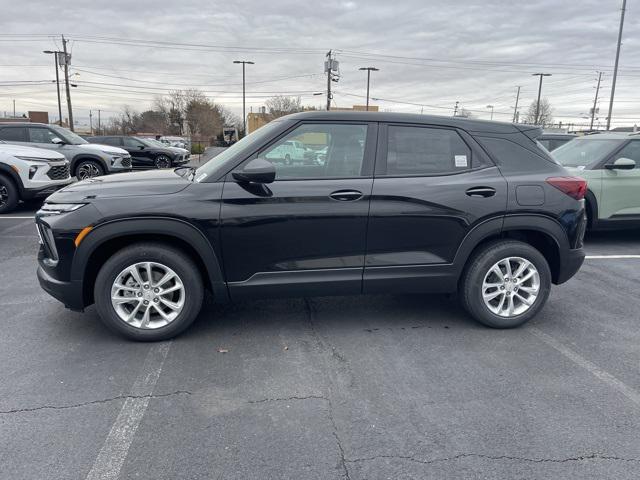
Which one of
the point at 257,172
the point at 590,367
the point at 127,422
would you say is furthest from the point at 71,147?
the point at 590,367

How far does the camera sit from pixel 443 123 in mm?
4016

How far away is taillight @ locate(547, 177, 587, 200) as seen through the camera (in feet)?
13.3

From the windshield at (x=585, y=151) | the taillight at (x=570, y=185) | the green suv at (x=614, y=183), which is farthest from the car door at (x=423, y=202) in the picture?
the windshield at (x=585, y=151)

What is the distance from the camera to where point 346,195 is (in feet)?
12.1

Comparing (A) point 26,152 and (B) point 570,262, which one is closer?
(B) point 570,262

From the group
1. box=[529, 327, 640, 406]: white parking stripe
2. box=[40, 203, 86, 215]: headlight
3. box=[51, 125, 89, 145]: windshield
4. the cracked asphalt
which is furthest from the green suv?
box=[51, 125, 89, 145]: windshield

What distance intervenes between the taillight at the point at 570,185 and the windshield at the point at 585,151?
147 inches

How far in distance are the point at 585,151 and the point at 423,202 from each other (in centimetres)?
535

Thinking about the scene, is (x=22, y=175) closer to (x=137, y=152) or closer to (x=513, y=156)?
(x=513, y=156)

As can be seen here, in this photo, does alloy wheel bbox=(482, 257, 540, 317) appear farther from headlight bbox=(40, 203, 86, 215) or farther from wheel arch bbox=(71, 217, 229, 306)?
headlight bbox=(40, 203, 86, 215)

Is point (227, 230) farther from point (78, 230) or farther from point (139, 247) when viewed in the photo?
point (78, 230)

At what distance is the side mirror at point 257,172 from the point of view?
3.43m

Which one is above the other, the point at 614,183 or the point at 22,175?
the point at 614,183

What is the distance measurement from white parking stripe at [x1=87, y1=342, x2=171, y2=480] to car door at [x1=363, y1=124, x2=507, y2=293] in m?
1.70
